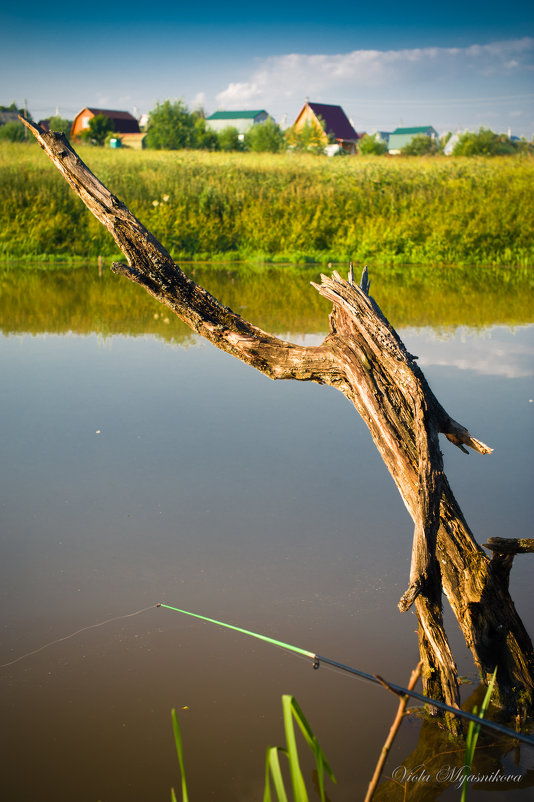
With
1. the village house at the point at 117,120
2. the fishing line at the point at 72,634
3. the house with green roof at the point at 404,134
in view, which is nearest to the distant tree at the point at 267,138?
the village house at the point at 117,120

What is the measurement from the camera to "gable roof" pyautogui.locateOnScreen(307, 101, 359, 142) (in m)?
62.3

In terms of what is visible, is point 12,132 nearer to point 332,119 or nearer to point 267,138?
point 267,138

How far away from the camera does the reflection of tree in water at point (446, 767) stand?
243 centimetres

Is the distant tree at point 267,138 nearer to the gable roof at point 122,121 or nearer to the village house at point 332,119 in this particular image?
the village house at point 332,119

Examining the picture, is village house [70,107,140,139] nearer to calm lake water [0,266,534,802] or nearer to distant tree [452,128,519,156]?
distant tree [452,128,519,156]

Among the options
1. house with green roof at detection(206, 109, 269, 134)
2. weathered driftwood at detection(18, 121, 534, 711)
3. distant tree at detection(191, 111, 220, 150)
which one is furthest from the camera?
house with green roof at detection(206, 109, 269, 134)

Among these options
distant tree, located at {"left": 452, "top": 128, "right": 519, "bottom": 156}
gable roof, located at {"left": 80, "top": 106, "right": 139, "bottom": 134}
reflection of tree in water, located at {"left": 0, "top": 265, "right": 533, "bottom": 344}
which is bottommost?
reflection of tree in water, located at {"left": 0, "top": 265, "right": 533, "bottom": 344}

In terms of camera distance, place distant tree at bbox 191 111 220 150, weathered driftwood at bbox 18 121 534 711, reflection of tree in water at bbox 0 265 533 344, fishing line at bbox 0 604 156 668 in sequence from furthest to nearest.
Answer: distant tree at bbox 191 111 220 150 → reflection of tree in water at bbox 0 265 533 344 → fishing line at bbox 0 604 156 668 → weathered driftwood at bbox 18 121 534 711

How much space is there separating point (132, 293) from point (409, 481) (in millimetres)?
10456

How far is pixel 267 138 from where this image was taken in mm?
38469

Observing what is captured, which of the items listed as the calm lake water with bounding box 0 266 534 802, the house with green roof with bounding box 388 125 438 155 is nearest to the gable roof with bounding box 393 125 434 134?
the house with green roof with bounding box 388 125 438 155

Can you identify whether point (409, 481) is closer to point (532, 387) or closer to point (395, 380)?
point (395, 380)

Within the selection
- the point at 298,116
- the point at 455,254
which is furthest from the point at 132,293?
the point at 298,116

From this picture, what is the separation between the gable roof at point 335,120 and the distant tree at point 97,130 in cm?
2205
